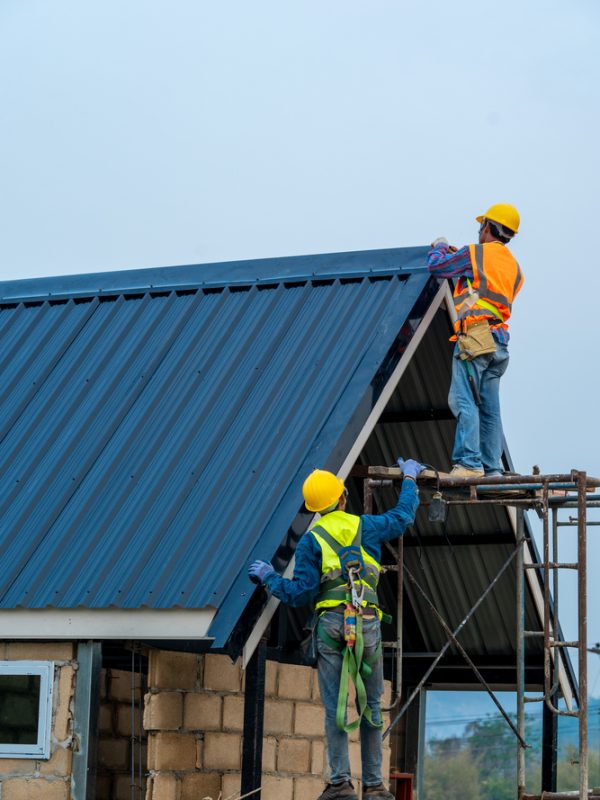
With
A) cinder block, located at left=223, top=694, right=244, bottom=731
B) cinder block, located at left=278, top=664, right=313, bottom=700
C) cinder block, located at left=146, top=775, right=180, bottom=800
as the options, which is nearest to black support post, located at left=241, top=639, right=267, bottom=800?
cinder block, located at left=146, top=775, right=180, bottom=800

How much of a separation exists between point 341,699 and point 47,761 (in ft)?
7.65

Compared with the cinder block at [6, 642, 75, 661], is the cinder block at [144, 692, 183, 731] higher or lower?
lower

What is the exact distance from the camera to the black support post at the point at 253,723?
11.7 meters

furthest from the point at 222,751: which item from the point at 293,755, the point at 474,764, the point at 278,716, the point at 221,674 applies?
the point at 474,764

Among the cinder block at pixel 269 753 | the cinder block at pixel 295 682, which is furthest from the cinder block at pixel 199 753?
the cinder block at pixel 295 682

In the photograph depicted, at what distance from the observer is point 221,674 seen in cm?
1330

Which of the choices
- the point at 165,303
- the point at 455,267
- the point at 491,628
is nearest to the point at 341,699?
the point at 455,267

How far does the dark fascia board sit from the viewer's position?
47.1 feet

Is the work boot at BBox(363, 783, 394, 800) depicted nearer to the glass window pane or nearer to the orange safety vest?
the glass window pane

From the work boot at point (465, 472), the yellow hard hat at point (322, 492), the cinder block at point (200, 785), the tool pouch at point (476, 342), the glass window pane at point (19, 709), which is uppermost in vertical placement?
the tool pouch at point (476, 342)

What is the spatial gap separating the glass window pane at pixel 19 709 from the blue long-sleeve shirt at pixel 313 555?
2.14m

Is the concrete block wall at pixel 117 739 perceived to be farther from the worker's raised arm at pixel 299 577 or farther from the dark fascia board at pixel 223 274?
the dark fascia board at pixel 223 274

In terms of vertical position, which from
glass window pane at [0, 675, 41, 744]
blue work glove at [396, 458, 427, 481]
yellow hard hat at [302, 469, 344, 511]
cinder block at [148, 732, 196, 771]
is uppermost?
blue work glove at [396, 458, 427, 481]

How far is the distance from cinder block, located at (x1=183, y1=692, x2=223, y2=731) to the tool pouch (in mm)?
3564
